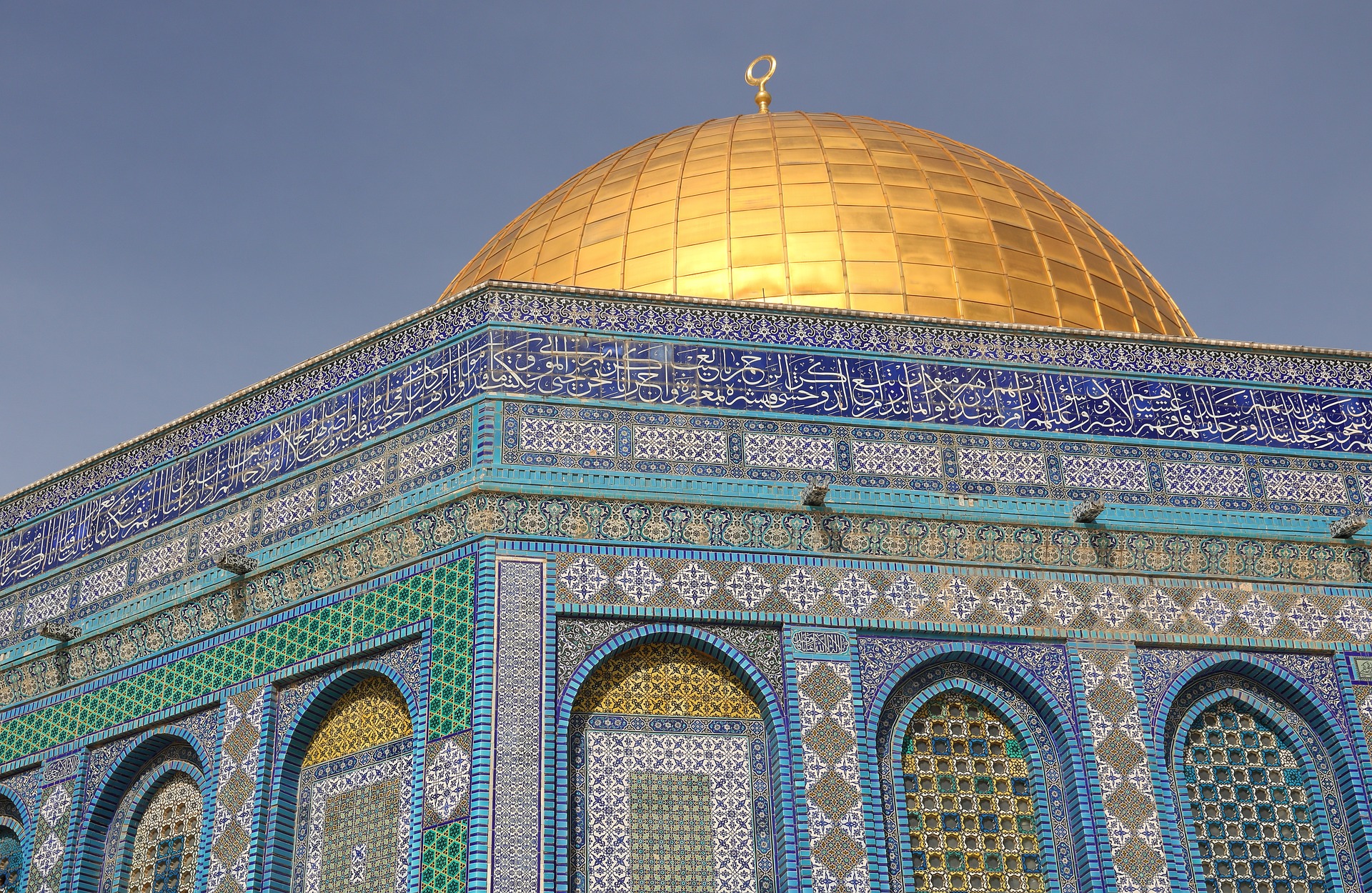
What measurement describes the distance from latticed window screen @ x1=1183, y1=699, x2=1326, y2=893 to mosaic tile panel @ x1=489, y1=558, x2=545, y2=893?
3193mm

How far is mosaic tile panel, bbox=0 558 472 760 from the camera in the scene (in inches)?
313

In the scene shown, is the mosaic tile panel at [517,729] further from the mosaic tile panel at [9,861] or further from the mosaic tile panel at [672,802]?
the mosaic tile panel at [9,861]

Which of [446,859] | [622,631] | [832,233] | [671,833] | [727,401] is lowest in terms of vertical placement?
[446,859]

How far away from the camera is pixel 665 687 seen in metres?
8.17

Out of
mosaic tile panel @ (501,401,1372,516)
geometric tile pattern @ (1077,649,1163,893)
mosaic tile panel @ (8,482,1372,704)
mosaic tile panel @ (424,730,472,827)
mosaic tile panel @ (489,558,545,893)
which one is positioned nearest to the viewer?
mosaic tile panel @ (489,558,545,893)

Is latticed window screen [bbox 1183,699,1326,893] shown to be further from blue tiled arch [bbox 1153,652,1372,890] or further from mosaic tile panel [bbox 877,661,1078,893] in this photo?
mosaic tile panel [bbox 877,661,1078,893]

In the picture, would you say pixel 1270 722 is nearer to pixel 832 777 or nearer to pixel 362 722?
pixel 832 777

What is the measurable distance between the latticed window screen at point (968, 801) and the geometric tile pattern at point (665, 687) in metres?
0.86

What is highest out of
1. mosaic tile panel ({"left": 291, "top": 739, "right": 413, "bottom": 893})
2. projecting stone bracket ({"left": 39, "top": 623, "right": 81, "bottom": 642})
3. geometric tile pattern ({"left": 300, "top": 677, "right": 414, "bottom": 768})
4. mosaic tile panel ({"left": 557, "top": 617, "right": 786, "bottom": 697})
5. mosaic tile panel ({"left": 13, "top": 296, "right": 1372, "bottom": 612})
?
mosaic tile panel ({"left": 13, "top": 296, "right": 1372, "bottom": 612})

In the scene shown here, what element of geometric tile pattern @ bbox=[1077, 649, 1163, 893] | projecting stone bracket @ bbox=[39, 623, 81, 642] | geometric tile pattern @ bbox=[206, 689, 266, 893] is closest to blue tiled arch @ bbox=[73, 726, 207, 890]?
geometric tile pattern @ bbox=[206, 689, 266, 893]

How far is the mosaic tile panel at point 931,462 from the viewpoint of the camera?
8586mm

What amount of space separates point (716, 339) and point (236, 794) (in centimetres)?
327

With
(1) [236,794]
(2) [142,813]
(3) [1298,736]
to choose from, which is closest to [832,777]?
(3) [1298,736]

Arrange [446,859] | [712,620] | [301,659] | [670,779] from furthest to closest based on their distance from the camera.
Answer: [301,659], [712,620], [670,779], [446,859]
